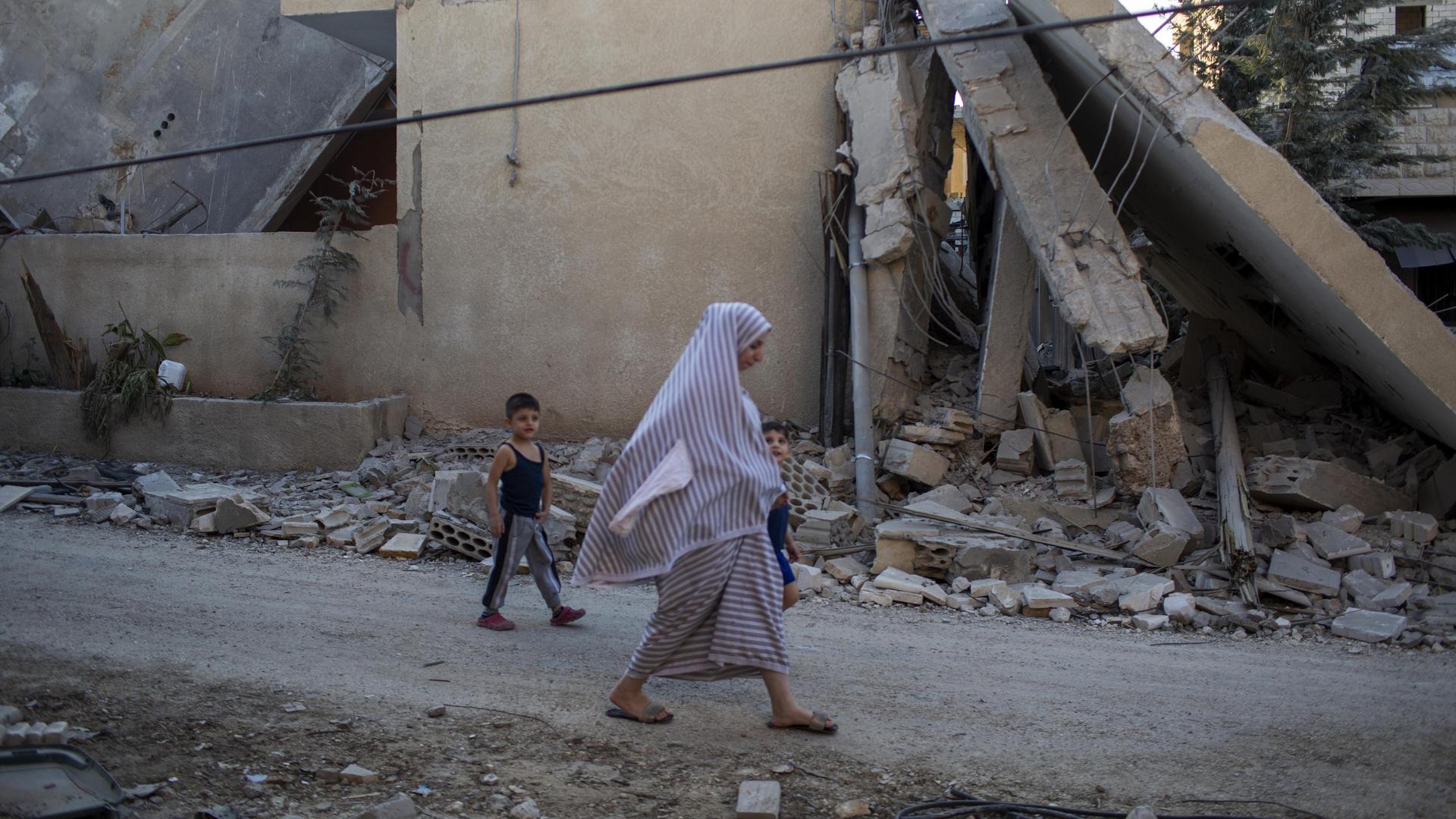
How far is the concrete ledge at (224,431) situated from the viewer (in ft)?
31.1

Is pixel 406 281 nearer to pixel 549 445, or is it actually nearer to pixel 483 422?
→ pixel 483 422

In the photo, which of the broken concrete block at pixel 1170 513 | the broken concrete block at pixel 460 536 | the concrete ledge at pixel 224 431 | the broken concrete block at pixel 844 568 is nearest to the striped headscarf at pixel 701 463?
the broken concrete block at pixel 844 568

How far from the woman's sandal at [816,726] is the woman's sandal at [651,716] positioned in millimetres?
400

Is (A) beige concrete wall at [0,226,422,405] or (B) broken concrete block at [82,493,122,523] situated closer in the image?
(B) broken concrete block at [82,493,122,523]

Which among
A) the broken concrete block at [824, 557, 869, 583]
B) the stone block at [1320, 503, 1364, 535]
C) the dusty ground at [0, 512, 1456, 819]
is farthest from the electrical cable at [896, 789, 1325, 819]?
the stone block at [1320, 503, 1364, 535]

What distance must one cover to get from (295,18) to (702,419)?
Result: 931cm

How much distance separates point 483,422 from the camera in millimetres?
10234

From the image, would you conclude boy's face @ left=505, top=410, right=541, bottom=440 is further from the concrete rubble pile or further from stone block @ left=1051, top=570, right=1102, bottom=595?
stone block @ left=1051, top=570, right=1102, bottom=595

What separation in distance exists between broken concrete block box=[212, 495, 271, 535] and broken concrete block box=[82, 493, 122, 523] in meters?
1.04

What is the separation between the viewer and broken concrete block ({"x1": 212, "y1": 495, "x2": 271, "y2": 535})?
300 inches

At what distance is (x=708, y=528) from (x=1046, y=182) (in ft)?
16.2

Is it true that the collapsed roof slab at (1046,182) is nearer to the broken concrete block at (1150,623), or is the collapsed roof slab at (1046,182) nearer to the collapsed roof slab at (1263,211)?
the collapsed roof slab at (1263,211)

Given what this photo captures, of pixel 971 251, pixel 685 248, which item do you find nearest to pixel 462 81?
pixel 685 248

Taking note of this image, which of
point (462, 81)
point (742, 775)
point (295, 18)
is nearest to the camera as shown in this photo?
point (742, 775)
